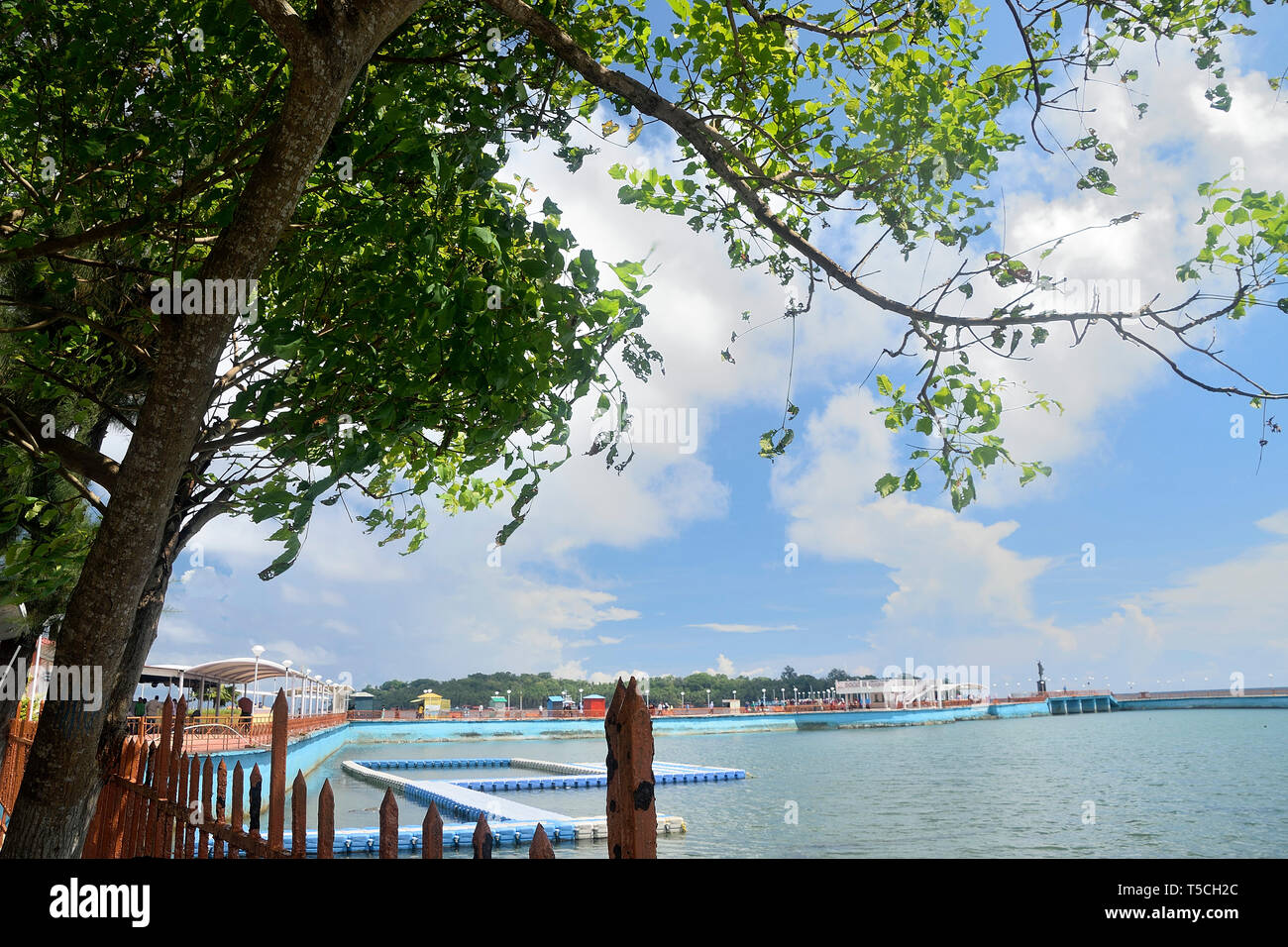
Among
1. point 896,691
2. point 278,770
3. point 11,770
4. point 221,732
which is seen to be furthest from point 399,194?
point 896,691

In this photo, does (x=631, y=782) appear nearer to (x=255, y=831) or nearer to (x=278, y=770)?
(x=278, y=770)

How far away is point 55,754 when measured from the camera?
147 inches

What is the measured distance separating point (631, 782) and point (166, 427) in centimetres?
246

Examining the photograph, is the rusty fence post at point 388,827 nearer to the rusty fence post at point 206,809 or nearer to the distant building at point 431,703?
the rusty fence post at point 206,809

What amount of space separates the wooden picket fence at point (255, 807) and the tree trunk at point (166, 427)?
610 mm

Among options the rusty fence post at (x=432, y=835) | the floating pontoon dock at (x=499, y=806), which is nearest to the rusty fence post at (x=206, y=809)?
the floating pontoon dock at (x=499, y=806)

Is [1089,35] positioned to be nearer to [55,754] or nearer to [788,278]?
[788,278]

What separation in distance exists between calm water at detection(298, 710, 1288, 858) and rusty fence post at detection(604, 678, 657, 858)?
13545 mm

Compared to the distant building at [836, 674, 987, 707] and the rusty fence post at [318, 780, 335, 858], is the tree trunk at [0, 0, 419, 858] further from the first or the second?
the distant building at [836, 674, 987, 707]
